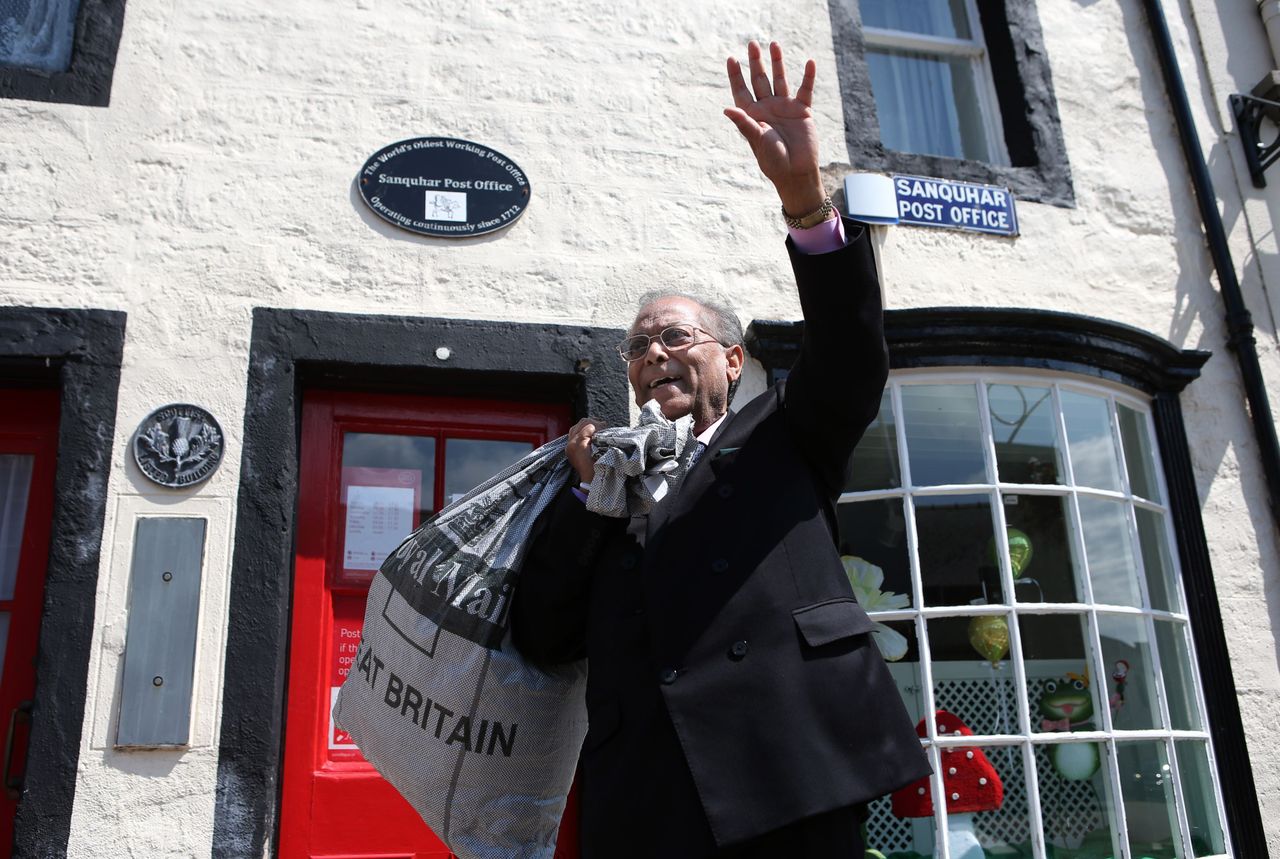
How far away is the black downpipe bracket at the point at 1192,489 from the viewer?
4.23 m

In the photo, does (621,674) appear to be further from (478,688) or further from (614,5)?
(614,5)

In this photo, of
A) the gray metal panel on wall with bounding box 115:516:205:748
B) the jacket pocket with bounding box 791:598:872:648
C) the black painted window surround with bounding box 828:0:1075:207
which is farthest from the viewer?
the black painted window surround with bounding box 828:0:1075:207

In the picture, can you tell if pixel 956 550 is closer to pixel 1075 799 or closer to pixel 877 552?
pixel 877 552

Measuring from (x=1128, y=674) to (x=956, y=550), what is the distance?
846mm

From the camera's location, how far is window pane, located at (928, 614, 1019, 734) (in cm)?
410

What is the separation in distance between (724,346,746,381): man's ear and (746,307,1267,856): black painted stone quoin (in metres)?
1.73

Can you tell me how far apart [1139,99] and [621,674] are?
450cm

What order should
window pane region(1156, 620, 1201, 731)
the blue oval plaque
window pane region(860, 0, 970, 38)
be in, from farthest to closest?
window pane region(860, 0, 970, 38)
window pane region(1156, 620, 1201, 731)
the blue oval plaque

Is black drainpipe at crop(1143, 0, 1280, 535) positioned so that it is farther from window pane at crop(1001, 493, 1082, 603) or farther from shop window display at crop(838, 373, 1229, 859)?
window pane at crop(1001, 493, 1082, 603)

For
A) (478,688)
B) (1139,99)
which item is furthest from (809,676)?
(1139,99)

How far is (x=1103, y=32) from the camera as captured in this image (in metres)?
5.34

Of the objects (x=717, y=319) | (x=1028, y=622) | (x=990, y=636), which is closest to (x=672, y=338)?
(x=717, y=319)

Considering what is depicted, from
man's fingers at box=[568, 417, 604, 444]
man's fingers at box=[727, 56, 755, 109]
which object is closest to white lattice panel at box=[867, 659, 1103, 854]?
man's fingers at box=[568, 417, 604, 444]

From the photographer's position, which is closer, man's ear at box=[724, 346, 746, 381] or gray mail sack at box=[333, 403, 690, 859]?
gray mail sack at box=[333, 403, 690, 859]
